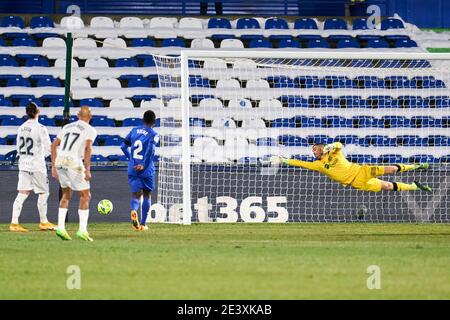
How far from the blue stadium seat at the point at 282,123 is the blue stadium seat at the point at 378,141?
159 centimetres

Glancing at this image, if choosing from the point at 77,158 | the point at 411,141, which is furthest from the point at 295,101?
the point at 77,158

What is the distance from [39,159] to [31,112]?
3.29 ft

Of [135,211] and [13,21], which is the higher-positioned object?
[13,21]

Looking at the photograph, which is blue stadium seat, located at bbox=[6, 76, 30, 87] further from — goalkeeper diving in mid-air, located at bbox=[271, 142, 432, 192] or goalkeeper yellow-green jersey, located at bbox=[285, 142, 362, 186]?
goalkeeper yellow-green jersey, located at bbox=[285, 142, 362, 186]

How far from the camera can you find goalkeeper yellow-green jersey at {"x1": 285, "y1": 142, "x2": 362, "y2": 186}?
817 inches

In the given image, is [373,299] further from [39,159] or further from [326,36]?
[326,36]

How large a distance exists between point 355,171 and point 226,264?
28.5 feet

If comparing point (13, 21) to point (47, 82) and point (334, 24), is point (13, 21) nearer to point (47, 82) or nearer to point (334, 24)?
point (47, 82)

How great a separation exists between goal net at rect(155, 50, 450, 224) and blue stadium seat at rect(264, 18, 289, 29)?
4.15 m

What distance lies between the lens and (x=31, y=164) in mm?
18344

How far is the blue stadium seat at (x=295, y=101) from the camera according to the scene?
80.1 feet

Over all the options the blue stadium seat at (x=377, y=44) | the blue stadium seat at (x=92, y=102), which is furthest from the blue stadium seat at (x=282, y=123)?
the blue stadium seat at (x=377, y=44)

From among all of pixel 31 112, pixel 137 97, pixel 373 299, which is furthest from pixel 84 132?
pixel 137 97

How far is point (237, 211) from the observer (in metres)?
22.0
